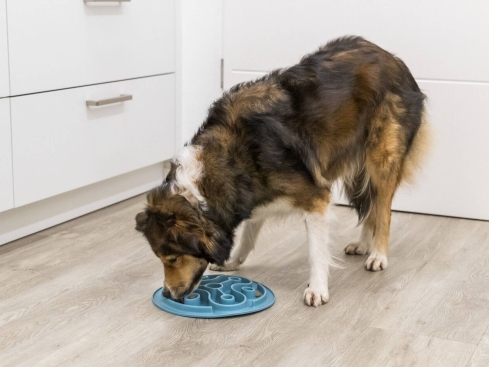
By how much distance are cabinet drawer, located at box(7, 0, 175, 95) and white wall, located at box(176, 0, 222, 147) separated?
10cm

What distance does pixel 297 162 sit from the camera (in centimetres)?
249

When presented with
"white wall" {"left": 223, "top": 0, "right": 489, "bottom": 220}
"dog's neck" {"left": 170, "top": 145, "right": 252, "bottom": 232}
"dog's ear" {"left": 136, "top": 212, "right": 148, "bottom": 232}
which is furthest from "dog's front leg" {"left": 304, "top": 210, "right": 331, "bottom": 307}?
"white wall" {"left": 223, "top": 0, "right": 489, "bottom": 220}

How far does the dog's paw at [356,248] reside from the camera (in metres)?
3.01

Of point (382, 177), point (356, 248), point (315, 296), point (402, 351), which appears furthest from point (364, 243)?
point (402, 351)

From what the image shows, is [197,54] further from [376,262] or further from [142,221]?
[142,221]

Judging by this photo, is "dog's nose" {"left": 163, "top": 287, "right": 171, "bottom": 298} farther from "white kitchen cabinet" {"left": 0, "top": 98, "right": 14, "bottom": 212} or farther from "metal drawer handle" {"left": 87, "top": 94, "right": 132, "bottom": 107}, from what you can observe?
"metal drawer handle" {"left": 87, "top": 94, "right": 132, "bottom": 107}

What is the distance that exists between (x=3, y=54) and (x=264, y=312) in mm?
1379

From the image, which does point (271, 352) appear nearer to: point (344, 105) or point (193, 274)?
point (193, 274)

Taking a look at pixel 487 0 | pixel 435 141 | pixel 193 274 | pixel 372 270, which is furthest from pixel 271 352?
pixel 487 0

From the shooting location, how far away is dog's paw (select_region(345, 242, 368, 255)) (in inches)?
119

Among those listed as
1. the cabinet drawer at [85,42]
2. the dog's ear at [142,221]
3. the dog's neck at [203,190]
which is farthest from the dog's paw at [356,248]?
the cabinet drawer at [85,42]

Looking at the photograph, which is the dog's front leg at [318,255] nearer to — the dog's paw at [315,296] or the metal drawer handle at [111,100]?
the dog's paw at [315,296]

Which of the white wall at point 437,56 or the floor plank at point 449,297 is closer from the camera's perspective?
the floor plank at point 449,297

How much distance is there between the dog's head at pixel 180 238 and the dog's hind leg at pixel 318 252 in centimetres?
35
